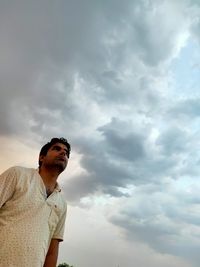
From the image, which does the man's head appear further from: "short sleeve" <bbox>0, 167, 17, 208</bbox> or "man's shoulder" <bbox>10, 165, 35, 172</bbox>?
"short sleeve" <bbox>0, 167, 17, 208</bbox>

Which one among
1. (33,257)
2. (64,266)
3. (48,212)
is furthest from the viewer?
(64,266)

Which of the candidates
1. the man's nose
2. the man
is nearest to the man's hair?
the man

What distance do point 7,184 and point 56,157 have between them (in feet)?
2.77

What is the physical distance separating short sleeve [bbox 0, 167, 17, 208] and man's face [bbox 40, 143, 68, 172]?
56cm

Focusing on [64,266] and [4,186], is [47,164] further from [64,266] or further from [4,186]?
[64,266]

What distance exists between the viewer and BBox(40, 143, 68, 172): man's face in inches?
213

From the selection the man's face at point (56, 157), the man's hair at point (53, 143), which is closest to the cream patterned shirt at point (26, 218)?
the man's face at point (56, 157)

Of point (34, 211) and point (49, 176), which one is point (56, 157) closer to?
point (49, 176)

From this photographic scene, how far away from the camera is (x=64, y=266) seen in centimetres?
7425

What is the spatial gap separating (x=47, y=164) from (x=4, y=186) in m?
0.77

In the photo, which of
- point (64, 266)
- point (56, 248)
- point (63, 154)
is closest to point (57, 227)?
point (56, 248)

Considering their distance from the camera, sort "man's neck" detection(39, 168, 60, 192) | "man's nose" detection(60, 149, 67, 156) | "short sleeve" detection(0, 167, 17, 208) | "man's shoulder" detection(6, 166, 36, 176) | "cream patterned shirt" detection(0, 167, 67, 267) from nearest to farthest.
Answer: "cream patterned shirt" detection(0, 167, 67, 267), "short sleeve" detection(0, 167, 17, 208), "man's shoulder" detection(6, 166, 36, 176), "man's neck" detection(39, 168, 60, 192), "man's nose" detection(60, 149, 67, 156)

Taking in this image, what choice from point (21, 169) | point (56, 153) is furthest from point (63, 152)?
point (21, 169)

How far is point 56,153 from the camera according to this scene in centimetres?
554
